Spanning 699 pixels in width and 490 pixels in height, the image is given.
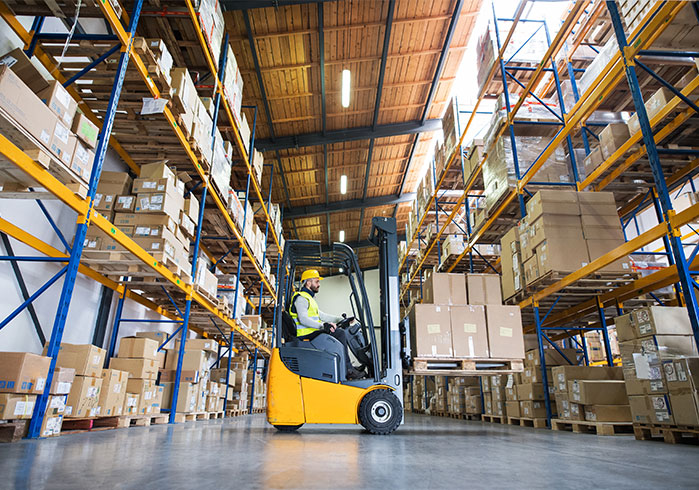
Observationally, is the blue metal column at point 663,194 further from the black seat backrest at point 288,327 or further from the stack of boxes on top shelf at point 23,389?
the stack of boxes on top shelf at point 23,389

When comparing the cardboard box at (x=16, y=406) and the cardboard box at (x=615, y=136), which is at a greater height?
the cardboard box at (x=615, y=136)

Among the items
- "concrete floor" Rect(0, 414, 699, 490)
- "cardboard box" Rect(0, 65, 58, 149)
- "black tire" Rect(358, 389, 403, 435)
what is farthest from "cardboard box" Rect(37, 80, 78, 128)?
"black tire" Rect(358, 389, 403, 435)

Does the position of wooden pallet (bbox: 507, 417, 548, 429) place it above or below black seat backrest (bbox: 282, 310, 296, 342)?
below

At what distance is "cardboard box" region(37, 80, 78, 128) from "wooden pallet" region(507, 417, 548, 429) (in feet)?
23.2

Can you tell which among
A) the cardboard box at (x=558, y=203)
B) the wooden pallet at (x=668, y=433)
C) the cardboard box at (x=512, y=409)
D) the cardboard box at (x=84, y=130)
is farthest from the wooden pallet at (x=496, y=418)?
the cardboard box at (x=84, y=130)

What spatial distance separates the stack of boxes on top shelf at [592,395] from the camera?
5148mm

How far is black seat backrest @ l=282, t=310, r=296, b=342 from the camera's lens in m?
4.92

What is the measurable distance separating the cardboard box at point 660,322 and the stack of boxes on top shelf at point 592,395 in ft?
3.34

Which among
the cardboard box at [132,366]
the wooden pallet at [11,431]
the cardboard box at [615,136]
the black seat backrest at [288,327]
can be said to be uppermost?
the cardboard box at [615,136]

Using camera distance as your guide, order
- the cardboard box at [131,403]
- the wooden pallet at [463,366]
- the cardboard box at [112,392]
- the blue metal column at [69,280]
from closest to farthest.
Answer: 1. the blue metal column at [69,280]
2. the cardboard box at [112,392]
3. the wooden pallet at [463,366]
4. the cardboard box at [131,403]

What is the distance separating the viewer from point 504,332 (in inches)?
203

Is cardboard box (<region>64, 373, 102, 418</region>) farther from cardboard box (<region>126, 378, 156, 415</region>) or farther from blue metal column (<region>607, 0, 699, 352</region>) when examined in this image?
blue metal column (<region>607, 0, 699, 352</region>)

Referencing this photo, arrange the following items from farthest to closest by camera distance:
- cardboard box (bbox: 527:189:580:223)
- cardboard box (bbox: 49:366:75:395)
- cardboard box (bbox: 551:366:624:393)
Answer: cardboard box (bbox: 527:189:580:223), cardboard box (bbox: 551:366:624:393), cardboard box (bbox: 49:366:75:395)

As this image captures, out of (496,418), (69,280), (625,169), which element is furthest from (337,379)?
(496,418)
